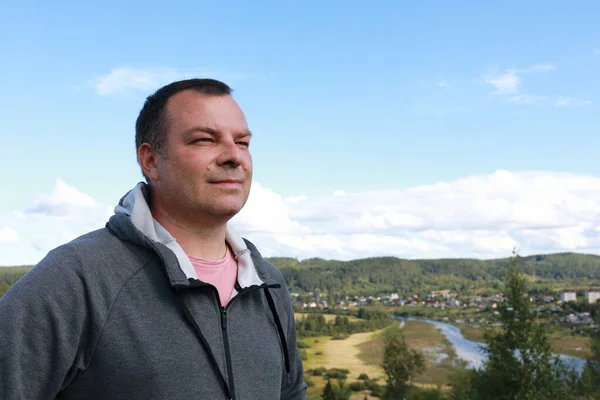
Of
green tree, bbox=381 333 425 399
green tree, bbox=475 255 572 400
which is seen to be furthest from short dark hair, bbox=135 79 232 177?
green tree, bbox=381 333 425 399

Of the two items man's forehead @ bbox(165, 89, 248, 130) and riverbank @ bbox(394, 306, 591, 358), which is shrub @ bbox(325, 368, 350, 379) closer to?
riverbank @ bbox(394, 306, 591, 358)

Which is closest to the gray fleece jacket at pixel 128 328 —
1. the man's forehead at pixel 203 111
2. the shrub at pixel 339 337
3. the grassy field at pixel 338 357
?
Answer: the man's forehead at pixel 203 111

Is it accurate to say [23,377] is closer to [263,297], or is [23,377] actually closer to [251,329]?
[251,329]

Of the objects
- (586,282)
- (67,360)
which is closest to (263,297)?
(67,360)

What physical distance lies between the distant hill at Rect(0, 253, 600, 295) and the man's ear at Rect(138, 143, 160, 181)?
5837 inches

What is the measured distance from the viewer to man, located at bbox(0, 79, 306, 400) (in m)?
1.72

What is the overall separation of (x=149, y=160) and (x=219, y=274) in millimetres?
532

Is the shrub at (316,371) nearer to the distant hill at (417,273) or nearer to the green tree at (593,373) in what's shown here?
the green tree at (593,373)

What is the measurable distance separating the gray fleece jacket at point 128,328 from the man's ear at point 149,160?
0.28ft

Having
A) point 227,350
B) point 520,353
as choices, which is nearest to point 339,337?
point 520,353

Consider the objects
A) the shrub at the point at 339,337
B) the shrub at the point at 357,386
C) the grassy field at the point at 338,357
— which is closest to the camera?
the shrub at the point at 357,386

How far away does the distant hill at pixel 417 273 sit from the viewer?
508 feet

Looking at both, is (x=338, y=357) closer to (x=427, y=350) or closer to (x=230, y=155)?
(x=427, y=350)

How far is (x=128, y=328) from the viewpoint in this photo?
5.98 feet
